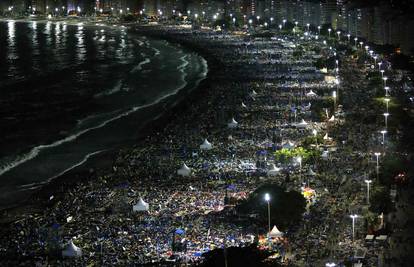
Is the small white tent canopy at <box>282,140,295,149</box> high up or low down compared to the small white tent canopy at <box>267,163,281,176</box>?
up

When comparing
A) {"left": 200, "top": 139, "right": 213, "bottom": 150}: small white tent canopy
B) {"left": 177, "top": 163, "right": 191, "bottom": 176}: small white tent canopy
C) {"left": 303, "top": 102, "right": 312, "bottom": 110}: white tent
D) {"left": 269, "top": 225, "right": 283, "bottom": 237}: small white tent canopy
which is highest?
{"left": 303, "top": 102, "right": 312, "bottom": 110}: white tent

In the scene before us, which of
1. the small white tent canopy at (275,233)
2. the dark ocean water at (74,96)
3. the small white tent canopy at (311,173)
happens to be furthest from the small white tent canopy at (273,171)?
the dark ocean water at (74,96)

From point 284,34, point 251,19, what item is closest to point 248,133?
point 284,34

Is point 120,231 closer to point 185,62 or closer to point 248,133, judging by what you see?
point 248,133

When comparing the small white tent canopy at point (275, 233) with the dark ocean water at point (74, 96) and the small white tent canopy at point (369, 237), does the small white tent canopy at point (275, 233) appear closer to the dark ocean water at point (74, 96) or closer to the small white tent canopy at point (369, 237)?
the small white tent canopy at point (369, 237)

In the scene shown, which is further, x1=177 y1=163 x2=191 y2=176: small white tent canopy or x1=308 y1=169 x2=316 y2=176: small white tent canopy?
x1=177 y1=163 x2=191 y2=176: small white tent canopy

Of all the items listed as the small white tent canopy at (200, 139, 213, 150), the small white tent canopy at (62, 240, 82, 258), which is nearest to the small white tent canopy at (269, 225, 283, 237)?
the small white tent canopy at (62, 240, 82, 258)

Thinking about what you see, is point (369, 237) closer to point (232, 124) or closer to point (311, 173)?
point (311, 173)

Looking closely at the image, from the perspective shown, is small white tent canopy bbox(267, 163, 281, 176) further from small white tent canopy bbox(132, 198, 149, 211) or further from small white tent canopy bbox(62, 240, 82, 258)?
small white tent canopy bbox(62, 240, 82, 258)

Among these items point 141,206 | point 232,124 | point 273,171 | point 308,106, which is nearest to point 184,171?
point 273,171
